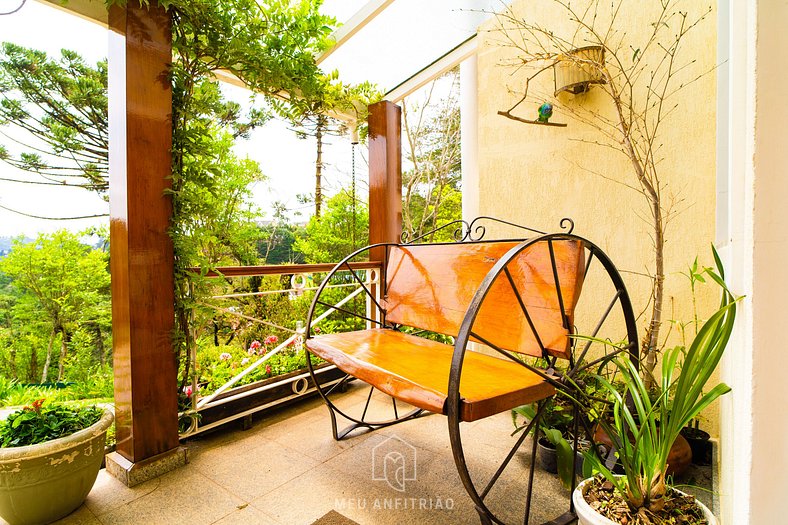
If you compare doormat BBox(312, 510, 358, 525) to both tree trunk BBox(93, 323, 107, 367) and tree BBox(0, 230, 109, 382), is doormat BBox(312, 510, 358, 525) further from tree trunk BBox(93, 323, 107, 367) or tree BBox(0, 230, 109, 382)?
tree trunk BBox(93, 323, 107, 367)

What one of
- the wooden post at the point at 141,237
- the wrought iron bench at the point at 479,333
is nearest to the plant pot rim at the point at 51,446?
the wooden post at the point at 141,237

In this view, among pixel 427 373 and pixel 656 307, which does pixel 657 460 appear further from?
pixel 656 307

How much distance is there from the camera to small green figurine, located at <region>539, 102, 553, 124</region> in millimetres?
2539

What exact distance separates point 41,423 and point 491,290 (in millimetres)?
1810

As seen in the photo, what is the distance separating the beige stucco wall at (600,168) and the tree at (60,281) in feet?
10.2

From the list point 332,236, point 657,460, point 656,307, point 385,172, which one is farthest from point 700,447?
point 332,236

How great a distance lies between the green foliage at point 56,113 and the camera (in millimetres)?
2801

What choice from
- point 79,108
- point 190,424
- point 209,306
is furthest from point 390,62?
point 190,424

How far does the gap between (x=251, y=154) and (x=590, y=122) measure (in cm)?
323

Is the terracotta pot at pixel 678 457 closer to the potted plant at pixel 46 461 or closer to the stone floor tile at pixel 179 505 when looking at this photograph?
the stone floor tile at pixel 179 505

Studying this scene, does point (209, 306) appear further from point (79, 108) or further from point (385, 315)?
point (79, 108)

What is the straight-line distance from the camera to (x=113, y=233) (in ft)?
5.44

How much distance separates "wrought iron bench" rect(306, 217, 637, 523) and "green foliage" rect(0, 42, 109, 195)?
8.58ft

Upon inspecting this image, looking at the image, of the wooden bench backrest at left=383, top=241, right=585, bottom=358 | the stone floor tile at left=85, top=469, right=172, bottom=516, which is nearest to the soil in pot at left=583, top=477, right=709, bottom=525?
the wooden bench backrest at left=383, top=241, right=585, bottom=358
